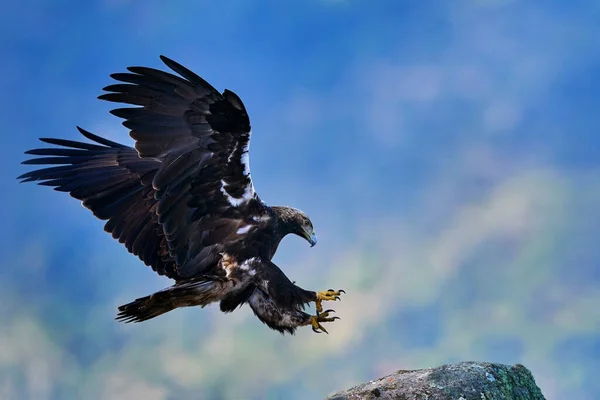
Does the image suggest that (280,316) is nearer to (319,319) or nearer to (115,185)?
(319,319)

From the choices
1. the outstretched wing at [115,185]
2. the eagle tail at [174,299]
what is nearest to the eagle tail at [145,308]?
the eagle tail at [174,299]

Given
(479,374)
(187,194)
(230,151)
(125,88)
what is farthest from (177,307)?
(479,374)

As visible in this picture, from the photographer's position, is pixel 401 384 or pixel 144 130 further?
pixel 144 130

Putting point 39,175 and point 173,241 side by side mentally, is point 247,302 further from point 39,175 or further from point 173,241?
point 39,175

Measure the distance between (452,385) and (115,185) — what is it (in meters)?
6.30

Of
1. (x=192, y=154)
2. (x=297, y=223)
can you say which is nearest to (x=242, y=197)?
(x=192, y=154)

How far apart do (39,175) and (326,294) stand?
17.5 feet

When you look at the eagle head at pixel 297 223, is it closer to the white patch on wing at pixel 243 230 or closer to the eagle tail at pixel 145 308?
the white patch on wing at pixel 243 230

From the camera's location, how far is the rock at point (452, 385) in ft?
18.0

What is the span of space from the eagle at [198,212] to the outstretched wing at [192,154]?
0.01 m

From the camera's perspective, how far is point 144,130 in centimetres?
771

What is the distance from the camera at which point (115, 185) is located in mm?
9844

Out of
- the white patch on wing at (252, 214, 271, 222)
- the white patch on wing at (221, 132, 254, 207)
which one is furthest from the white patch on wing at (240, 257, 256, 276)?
the white patch on wing at (221, 132, 254, 207)

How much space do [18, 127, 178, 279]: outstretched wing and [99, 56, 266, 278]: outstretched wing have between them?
892 millimetres
